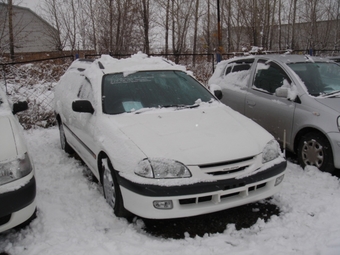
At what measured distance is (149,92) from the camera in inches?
155

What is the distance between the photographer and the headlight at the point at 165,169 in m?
2.70

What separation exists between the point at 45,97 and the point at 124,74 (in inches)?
192

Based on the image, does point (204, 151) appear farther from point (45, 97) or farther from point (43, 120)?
point (45, 97)

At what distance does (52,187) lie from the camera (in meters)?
3.98

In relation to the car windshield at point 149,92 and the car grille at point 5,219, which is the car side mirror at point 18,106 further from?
the car grille at point 5,219

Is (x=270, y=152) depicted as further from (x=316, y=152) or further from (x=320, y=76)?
(x=320, y=76)

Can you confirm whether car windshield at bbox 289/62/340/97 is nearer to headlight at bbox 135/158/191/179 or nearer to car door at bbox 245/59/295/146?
car door at bbox 245/59/295/146

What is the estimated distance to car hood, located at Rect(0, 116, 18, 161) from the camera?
2621 mm

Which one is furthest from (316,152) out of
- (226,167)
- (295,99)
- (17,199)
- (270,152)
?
(17,199)

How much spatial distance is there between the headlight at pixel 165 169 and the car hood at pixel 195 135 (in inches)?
2.1

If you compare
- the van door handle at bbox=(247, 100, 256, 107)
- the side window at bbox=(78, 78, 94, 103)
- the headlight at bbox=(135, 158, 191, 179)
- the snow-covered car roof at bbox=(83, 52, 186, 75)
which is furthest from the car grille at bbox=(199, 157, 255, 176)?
the van door handle at bbox=(247, 100, 256, 107)

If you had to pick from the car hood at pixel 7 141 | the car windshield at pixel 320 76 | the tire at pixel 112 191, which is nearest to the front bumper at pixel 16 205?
the car hood at pixel 7 141

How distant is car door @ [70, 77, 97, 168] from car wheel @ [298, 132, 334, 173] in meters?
2.90

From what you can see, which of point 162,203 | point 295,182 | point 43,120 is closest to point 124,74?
point 162,203
